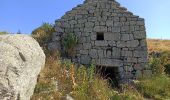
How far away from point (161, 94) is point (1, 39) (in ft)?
21.6

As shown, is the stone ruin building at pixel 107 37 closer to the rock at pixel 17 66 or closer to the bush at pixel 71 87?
the bush at pixel 71 87

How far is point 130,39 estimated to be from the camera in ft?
48.9

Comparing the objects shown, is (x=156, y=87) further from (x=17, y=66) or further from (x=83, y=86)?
(x=17, y=66)

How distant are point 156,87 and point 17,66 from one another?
22.7ft

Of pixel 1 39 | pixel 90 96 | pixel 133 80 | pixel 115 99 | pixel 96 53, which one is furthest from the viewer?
pixel 96 53

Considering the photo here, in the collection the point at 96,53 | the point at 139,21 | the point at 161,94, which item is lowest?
the point at 161,94

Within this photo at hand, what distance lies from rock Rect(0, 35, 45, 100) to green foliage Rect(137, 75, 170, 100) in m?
5.27

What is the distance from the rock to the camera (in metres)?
6.59

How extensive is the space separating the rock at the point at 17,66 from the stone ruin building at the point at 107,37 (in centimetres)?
669

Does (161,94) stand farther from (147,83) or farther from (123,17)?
(123,17)

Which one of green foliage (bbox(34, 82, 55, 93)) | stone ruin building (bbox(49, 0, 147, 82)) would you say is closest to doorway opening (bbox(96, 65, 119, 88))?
stone ruin building (bbox(49, 0, 147, 82))

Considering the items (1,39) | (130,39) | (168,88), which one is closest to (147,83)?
(168,88)

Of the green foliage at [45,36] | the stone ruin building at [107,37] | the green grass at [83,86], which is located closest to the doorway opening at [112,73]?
the stone ruin building at [107,37]

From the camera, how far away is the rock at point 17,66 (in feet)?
21.6
